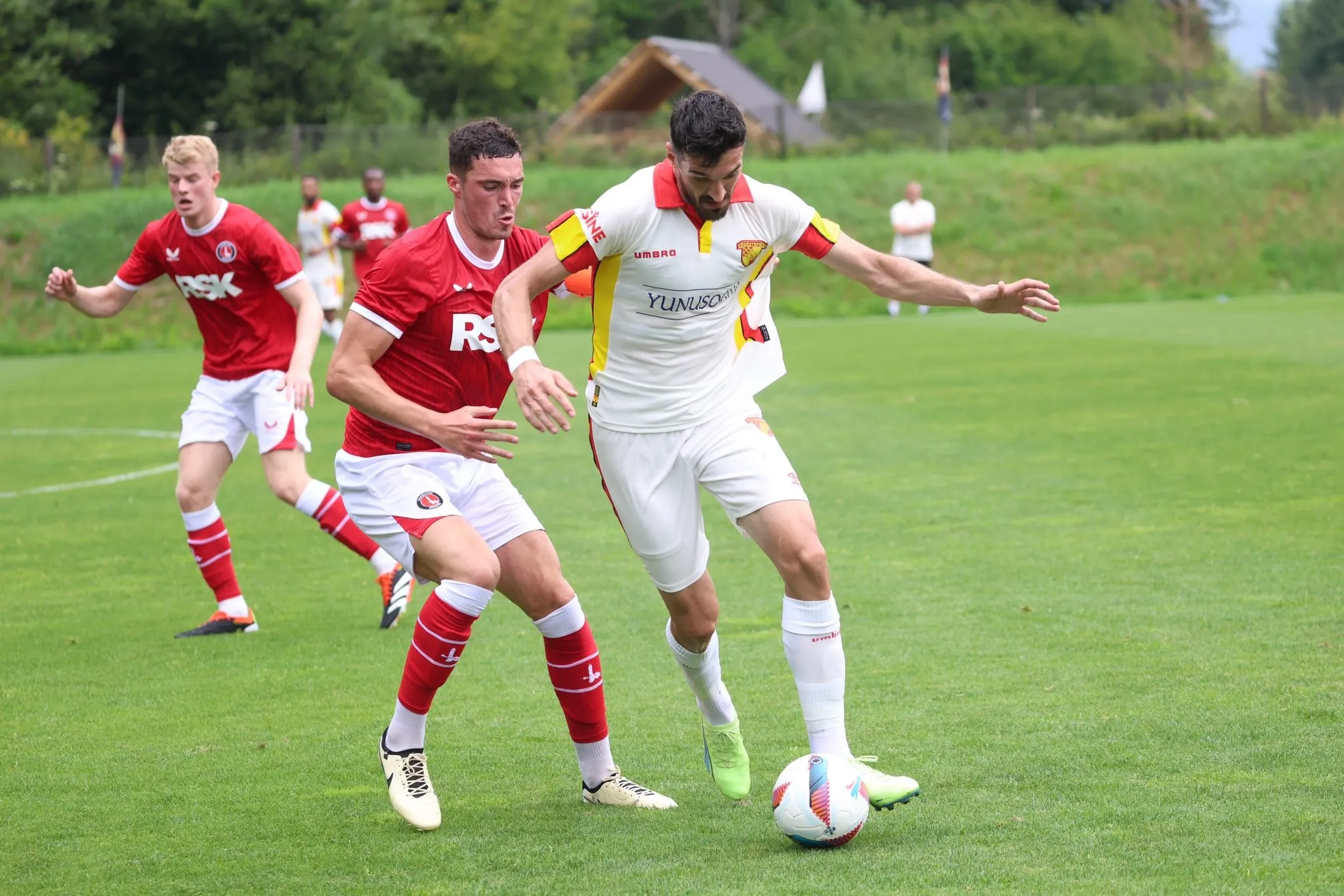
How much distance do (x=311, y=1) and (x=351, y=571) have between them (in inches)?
1521

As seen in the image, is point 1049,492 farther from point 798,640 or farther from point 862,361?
point 862,361

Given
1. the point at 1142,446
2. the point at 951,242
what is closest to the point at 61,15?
the point at 951,242

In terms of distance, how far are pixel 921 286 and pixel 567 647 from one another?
5.53 feet

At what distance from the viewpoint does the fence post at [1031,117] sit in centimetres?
3950

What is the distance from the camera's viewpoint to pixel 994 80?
6391cm

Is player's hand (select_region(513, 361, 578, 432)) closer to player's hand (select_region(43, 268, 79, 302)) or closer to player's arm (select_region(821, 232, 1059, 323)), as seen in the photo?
player's arm (select_region(821, 232, 1059, 323))

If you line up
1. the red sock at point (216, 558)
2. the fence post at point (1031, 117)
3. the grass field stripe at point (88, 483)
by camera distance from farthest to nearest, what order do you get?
the fence post at point (1031, 117), the grass field stripe at point (88, 483), the red sock at point (216, 558)

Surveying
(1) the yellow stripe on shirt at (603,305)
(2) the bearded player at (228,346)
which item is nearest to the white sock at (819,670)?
(1) the yellow stripe on shirt at (603,305)

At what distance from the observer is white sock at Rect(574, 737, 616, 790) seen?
522 centimetres

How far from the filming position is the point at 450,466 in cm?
548

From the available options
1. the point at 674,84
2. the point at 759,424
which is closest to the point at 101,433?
the point at 759,424

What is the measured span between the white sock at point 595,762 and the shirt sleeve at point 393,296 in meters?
1.49

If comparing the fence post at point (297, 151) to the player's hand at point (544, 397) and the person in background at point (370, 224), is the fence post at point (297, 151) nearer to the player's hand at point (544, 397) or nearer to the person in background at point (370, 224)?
the person in background at point (370, 224)

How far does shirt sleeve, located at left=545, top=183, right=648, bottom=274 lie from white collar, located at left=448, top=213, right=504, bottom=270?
55 cm
